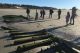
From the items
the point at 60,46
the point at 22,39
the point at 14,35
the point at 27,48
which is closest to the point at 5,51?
the point at 27,48

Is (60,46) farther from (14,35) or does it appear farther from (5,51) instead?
(14,35)

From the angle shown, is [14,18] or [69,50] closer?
[69,50]

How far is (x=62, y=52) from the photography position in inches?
449

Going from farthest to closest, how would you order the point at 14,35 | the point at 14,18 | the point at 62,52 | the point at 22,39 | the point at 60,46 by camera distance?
the point at 14,18 < the point at 14,35 < the point at 22,39 < the point at 60,46 < the point at 62,52

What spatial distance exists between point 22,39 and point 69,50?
13.9 ft

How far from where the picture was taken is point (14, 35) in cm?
1677

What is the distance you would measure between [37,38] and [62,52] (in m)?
3.91

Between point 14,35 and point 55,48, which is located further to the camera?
point 14,35

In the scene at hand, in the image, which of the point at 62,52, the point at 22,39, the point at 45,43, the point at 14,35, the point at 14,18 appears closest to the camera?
the point at 62,52

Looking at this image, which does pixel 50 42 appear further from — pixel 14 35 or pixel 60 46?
pixel 14 35

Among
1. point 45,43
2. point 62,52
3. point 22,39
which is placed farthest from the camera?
point 22,39

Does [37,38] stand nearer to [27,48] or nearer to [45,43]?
[45,43]

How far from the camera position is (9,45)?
1384cm

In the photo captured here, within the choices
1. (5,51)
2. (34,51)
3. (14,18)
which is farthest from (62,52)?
(14,18)
